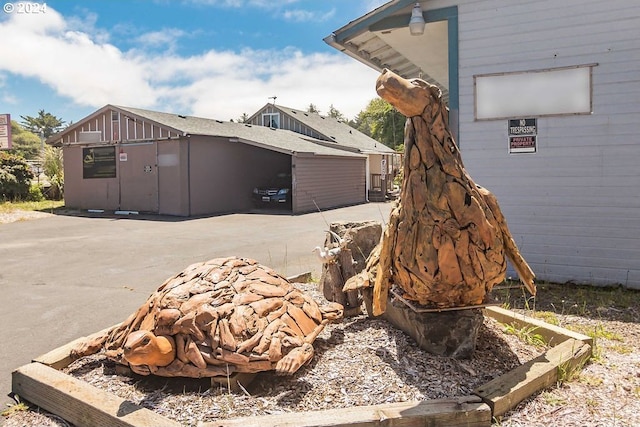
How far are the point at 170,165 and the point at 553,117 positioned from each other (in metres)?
14.8

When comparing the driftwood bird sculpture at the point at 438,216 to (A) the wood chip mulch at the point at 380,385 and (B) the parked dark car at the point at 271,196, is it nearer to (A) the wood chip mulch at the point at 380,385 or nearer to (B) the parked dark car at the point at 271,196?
(A) the wood chip mulch at the point at 380,385

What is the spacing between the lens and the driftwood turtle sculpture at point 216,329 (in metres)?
2.86

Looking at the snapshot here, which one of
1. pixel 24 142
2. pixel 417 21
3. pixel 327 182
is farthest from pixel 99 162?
pixel 24 142

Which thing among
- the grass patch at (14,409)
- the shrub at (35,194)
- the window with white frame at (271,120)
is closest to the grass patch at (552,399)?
the grass patch at (14,409)

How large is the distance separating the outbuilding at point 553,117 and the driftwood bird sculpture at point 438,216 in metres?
3.88

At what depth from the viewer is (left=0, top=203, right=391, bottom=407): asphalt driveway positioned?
16.8 feet

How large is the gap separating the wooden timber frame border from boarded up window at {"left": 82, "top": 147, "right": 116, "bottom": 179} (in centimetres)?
1777

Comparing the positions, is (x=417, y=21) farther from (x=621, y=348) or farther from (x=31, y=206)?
(x=31, y=206)

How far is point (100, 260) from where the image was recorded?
9172 millimetres

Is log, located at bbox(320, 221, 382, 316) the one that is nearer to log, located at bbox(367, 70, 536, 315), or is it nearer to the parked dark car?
log, located at bbox(367, 70, 536, 315)

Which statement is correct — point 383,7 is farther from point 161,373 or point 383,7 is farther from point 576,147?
point 161,373

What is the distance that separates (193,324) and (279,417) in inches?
31.3

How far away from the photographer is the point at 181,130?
17469 millimetres

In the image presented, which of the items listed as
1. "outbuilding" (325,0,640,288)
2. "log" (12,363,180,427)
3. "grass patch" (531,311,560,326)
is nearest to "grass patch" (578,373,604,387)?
"grass patch" (531,311,560,326)
